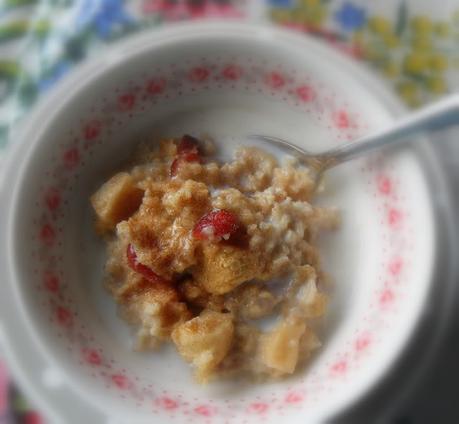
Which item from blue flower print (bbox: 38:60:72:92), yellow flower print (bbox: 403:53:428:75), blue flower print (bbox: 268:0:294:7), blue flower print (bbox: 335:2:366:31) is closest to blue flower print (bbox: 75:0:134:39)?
blue flower print (bbox: 38:60:72:92)

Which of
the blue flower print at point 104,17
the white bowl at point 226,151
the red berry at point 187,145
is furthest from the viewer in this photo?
the blue flower print at point 104,17

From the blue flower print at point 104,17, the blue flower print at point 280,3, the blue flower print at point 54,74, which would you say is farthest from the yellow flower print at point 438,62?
the blue flower print at point 54,74

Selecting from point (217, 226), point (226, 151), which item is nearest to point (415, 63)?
point (226, 151)

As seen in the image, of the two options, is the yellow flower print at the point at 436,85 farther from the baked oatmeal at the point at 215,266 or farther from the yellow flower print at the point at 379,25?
the baked oatmeal at the point at 215,266

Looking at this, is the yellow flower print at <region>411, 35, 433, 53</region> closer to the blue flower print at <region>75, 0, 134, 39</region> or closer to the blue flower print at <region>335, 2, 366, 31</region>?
the blue flower print at <region>335, 2, 366, 31</region>

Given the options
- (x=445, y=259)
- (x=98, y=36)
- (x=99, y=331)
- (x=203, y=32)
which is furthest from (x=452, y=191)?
(x=98, y=36)
